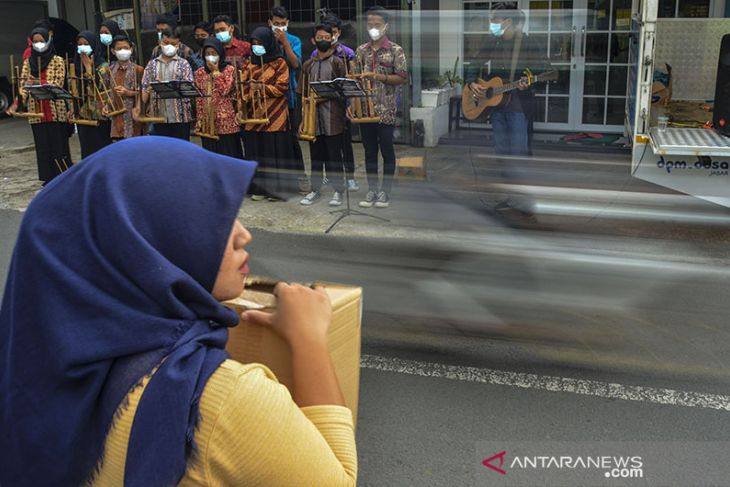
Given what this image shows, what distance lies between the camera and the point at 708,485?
3.04 meters

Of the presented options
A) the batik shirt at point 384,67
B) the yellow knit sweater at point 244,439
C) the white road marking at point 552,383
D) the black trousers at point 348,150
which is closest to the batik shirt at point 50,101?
the black trousers at point 348,150

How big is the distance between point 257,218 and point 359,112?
1.59 metres

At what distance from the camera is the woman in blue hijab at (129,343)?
1160 millimetres

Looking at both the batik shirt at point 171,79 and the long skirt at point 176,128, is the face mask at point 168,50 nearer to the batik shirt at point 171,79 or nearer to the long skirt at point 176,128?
the batik shirt at point 171,79

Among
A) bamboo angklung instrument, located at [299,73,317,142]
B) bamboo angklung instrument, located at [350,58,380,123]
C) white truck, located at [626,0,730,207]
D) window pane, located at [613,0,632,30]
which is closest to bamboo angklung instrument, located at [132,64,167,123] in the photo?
bamboo angklung instrument, located at [299,73,317,142]

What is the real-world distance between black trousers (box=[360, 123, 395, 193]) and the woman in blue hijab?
6936mm

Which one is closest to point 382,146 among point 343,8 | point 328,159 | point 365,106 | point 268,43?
point 365,106

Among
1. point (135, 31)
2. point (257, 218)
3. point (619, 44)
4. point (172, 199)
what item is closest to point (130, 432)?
point (172, 199)

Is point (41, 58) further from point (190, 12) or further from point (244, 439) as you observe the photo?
point (244, 439)

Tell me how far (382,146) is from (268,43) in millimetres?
1686

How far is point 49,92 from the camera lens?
29.1ft

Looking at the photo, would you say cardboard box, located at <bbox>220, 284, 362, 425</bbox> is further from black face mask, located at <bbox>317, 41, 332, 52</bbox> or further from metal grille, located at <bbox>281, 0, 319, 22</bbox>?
metal grille, located at <bbox>281, 0, 319, 22</bbox>

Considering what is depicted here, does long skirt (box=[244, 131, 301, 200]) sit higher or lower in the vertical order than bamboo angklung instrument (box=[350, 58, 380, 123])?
lower

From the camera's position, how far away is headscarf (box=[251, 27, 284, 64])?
8164mm
